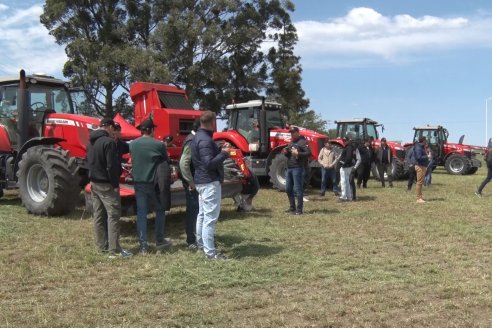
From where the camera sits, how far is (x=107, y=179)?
6.32 m

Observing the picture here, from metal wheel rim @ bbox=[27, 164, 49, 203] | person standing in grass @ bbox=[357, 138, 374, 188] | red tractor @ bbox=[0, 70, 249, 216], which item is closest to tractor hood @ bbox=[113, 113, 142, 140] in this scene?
red tractor @ bbox=[0, 70, 249, 216]

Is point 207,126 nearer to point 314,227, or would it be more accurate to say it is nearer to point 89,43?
point 314,227

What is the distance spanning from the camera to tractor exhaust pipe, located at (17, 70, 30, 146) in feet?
33.1

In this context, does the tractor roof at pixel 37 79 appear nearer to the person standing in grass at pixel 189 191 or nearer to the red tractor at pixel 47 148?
the red tractor at pixel 47 148

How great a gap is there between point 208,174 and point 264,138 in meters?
8.89

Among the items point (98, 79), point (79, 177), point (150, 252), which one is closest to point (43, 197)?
point (79, 177)

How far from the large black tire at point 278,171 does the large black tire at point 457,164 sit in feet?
43.5

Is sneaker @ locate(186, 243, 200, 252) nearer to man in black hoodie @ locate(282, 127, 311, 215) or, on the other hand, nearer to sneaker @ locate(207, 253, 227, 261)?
sneaker @ locate(207, 253, 227, 261)

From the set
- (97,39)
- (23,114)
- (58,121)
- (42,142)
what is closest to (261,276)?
(42,142)

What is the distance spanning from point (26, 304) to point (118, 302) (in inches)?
31.1

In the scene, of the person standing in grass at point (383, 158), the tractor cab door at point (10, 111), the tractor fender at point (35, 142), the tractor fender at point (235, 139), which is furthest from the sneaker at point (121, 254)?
the person standing in grass at point (383, 158)

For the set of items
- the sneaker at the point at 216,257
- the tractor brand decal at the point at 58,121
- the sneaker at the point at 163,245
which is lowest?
the sneaker at the point at 216,257

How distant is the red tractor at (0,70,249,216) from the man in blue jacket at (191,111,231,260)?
6.31 feet

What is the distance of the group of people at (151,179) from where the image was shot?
6.13 meters
